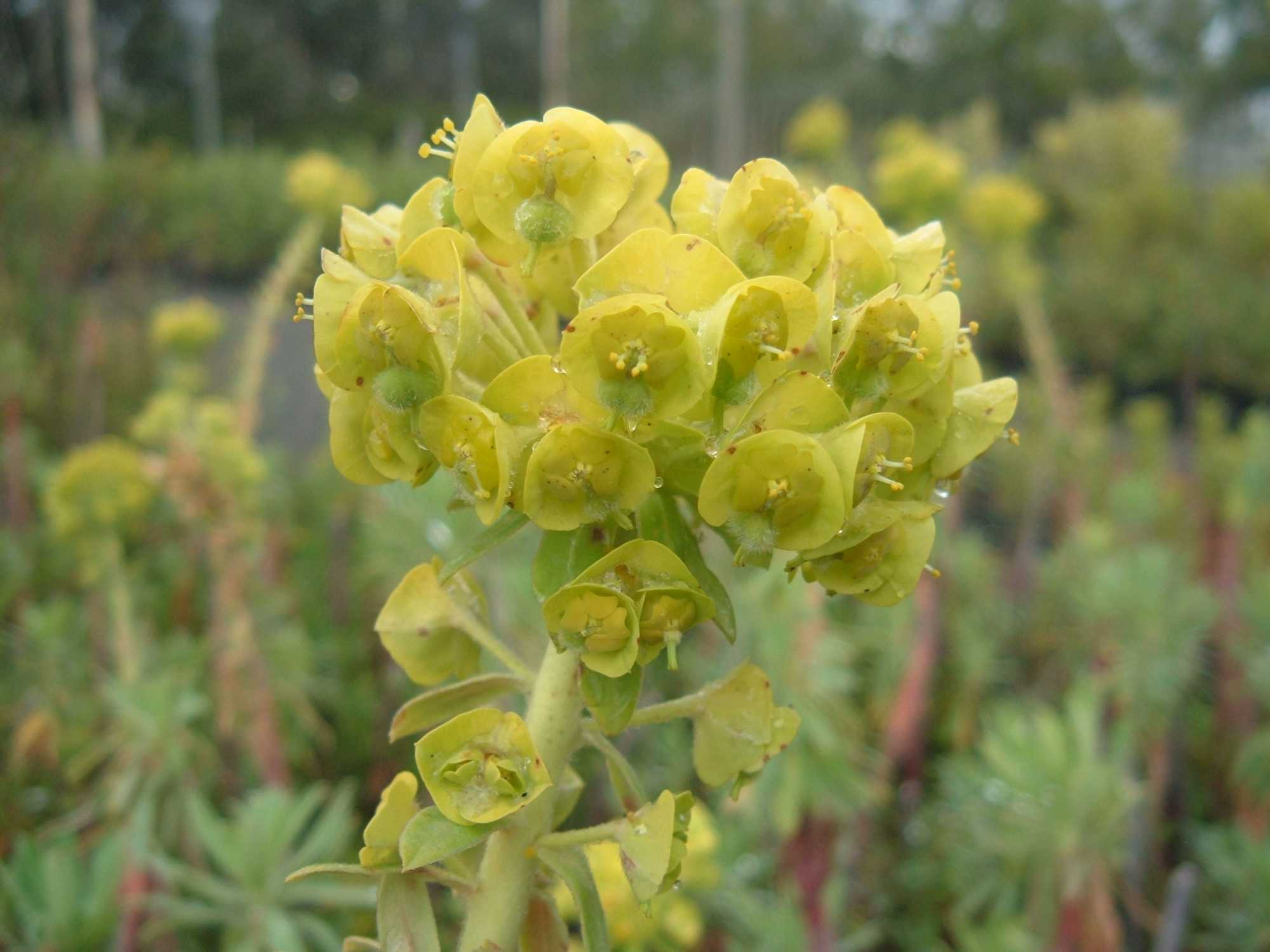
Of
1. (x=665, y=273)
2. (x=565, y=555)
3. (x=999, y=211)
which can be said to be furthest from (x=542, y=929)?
(x=999, y=211)

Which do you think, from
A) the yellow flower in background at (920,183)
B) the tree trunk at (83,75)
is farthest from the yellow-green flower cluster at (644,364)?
the tree trunk at (83,75)

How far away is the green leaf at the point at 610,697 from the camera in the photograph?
0.67 m

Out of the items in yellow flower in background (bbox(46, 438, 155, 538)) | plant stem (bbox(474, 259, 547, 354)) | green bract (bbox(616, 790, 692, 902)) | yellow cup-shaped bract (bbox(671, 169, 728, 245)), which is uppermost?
yellow cup-shaped bract (bbox(671, 169, 728, 245))

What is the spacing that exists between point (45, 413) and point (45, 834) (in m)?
2.60

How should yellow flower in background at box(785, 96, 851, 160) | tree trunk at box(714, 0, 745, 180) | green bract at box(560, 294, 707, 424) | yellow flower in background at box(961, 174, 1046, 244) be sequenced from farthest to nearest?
tree trunk at box(714, 0, 745, 180), yellow flower in background at box(785, 96, 851, 160), yellow flower in background at box(961, 174, 1046, 244), green bract at box(560, 294, 707, 424)

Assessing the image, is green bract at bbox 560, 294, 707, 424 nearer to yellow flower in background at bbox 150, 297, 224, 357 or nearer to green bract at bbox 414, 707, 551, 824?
green bract at bbox 414, 707, 551, 824

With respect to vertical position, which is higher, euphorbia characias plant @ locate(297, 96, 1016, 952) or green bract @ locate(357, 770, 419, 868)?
euphorbia characias plant @ locate(297, 96, 1016, 952)

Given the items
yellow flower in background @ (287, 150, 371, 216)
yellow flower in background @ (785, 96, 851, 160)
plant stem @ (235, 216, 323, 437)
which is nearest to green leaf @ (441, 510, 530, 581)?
plant stem @ (235, 216, 323, 437)

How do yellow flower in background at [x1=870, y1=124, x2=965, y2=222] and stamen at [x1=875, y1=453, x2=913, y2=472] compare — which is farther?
yellow flower in background at [x1=870, y1=124, x2=965, y2=222]

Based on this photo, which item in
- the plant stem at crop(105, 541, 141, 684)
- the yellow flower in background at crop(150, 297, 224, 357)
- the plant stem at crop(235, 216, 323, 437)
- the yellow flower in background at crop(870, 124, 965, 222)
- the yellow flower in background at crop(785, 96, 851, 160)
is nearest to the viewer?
the plant stem at crop(105, 541, 141, 684)

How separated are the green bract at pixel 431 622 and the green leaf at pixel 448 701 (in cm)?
3

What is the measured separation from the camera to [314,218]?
9.55 feet

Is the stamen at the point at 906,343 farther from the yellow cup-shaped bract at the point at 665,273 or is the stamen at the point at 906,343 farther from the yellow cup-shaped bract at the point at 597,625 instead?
the yellow cup-shaped bract at the point at 597,625

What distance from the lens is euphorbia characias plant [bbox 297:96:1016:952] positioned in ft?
2.11
